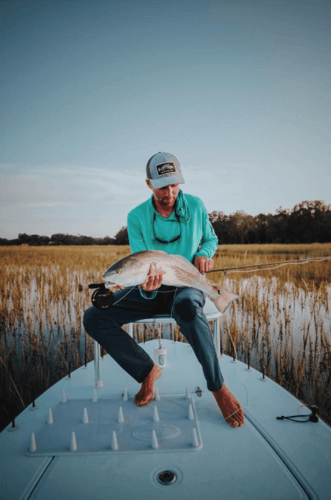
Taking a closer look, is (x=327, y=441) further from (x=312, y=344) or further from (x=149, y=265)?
(x=312, y=344)

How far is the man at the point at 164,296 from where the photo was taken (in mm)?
2225

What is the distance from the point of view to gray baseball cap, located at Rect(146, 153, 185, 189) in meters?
2.67

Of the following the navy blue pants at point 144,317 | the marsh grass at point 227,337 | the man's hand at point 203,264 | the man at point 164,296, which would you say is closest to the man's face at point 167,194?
the man at point 164,296

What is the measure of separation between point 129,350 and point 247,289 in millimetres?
5010

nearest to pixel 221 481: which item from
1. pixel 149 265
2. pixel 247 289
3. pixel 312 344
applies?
pixel 149 265

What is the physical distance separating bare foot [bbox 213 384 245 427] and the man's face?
1707mm

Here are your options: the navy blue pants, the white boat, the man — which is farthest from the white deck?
the navy blue pants

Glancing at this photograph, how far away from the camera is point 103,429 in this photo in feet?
6.54

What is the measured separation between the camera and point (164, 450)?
69.0 inches

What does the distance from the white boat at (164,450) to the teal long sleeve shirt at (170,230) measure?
1289 millimetres

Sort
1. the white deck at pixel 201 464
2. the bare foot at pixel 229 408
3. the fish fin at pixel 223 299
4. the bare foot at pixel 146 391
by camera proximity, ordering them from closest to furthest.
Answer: the white deck at pixel 201 464
the bare foot at pixel 229 408
the bare foot at pixel 146 391
the fish fin at pixel 223 299

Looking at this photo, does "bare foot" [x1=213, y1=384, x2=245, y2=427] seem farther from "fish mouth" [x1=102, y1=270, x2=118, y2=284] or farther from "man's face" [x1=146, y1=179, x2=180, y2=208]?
"man's face" [x1=146, y1=179, x2=180, y2=208]

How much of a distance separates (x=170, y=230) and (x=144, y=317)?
0.90 meters

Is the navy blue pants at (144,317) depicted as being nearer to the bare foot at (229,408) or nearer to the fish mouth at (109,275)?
the bare foot at (229,408)
